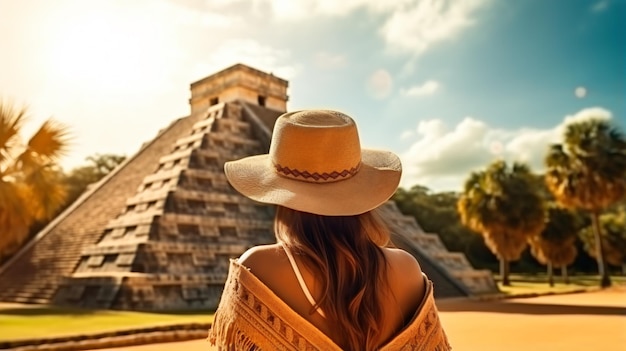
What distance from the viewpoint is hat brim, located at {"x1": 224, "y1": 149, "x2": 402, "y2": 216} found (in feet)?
5.14

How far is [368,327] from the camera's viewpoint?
1.51 metres

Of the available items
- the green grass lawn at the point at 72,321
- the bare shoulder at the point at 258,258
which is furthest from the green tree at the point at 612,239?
the bare shoulder at the point at 258,258

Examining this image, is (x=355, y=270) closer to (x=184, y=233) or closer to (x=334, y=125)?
(x=334, y=125)

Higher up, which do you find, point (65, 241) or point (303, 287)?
point (303, 287)

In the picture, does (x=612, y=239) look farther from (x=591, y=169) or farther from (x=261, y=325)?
(x=261, y=325)

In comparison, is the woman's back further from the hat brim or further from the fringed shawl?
the hat brim

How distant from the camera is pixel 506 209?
73.5 ft

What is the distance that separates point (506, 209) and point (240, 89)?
1288 centimetres

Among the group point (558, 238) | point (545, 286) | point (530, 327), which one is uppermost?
point (558, 238)

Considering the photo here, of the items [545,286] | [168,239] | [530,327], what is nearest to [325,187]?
[530,327]

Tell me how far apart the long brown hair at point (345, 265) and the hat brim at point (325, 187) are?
2.5 inches

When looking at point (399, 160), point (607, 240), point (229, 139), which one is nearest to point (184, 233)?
point (229, 139)

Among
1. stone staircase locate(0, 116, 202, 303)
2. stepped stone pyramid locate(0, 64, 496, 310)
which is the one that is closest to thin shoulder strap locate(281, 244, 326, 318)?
stepped stone pyramid locate(0, 64, 496, 310)

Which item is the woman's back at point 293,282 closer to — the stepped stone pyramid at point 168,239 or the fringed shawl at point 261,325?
the fringed shawl at point 261,325
